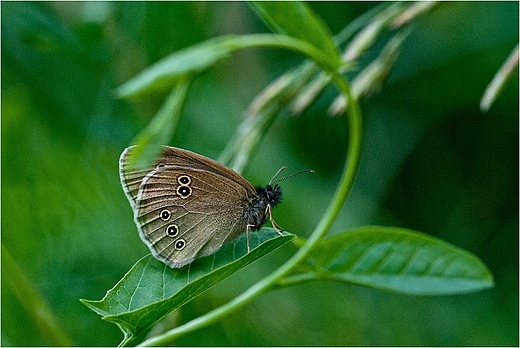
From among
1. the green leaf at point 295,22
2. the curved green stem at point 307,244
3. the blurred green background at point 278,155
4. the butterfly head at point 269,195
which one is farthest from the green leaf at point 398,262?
the blurred green background at point 278,155

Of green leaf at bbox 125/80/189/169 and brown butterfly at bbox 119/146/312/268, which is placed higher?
green leaf at bbox 125/80/189/169

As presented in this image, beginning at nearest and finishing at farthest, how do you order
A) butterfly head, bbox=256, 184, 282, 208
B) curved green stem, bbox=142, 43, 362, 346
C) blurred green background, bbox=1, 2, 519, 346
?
curved green stem, bbox=142, 43, 362, 346 → butterfly head, bbox=256, 184, 282, 208 → blurred green background, bbox=1, 2, 519, 346

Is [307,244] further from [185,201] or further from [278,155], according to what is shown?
[278,155]

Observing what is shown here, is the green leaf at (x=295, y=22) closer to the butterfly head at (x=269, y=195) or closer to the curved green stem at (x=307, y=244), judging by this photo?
the curved green stem at (x=307, y=244)

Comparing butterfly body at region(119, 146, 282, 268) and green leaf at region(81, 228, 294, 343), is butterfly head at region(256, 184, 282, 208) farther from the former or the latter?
green leaf at region(81, 228, 294, 343)

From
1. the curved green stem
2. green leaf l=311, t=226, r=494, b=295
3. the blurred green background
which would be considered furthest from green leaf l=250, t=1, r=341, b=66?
the blurred green background

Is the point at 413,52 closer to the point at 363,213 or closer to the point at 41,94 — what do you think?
the point at 363,213

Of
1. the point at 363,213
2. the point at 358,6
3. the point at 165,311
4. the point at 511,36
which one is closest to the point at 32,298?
the point at 165,311
